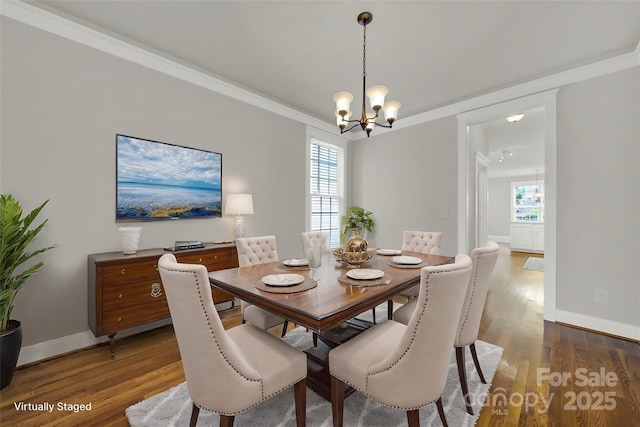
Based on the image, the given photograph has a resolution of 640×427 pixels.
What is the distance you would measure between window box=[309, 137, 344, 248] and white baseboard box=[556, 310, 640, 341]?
3213 mm

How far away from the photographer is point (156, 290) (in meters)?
2.38

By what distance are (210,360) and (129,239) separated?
1.81 m

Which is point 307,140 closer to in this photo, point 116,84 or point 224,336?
point 116,84

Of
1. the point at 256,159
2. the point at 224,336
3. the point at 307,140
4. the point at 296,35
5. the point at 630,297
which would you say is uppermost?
the point at 296,35

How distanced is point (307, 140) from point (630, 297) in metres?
4.19

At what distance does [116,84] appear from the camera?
2.46m

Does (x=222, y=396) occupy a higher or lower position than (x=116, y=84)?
lower

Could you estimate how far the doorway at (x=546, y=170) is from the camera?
2955 millimetres

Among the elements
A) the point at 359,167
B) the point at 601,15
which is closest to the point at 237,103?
the point at 359,167

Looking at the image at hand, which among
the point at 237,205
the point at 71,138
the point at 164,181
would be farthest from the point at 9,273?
the point at 237,205

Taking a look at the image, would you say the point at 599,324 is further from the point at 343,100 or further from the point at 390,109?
the point at 343,100

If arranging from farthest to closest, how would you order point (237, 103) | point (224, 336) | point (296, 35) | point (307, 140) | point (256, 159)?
point (307, 140)
point (256, 159)
point (237, 103)
point (296, 35)
point (224, 336)

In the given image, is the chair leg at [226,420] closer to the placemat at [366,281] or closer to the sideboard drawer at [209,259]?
the placemat at [366,281]

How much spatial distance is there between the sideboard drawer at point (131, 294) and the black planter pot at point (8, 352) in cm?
48
